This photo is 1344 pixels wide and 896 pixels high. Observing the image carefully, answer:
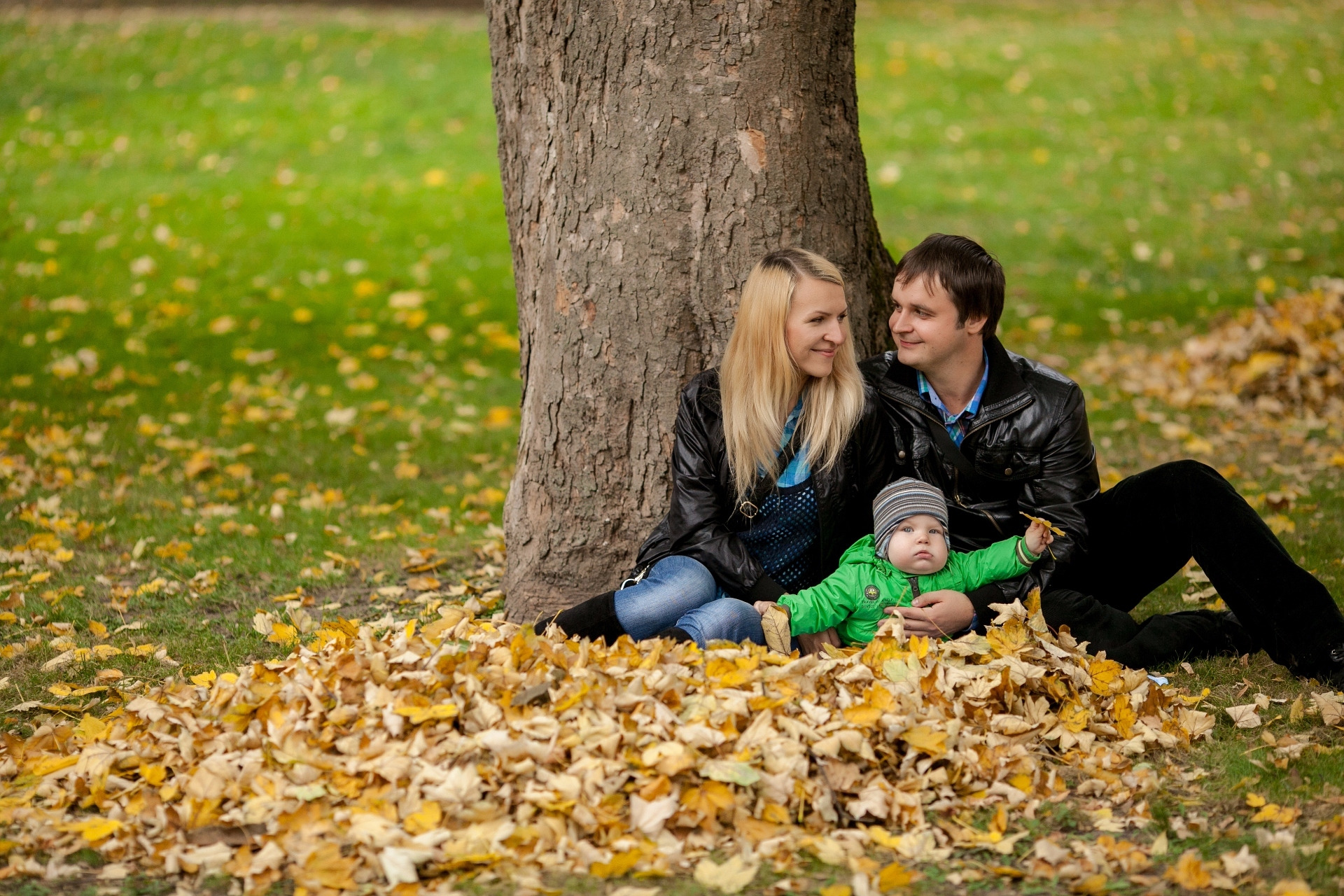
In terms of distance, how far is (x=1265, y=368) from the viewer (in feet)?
24.5

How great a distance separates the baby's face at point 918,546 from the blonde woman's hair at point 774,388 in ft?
1.06

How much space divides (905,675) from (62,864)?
2.15 m

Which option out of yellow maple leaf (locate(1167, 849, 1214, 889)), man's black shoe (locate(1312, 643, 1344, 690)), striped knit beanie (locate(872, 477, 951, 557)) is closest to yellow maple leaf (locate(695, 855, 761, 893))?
yellow maple leaf (locate(1167, 849, 1214, 889))

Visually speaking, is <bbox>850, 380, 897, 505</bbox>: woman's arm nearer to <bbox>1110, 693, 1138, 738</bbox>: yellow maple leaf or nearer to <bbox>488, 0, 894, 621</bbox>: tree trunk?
<bbox>488, 0, 894, 621</bbox>: tree trunk

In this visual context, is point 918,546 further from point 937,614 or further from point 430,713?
point 430,713

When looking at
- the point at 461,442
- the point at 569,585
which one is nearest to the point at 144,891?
the point at 569,585

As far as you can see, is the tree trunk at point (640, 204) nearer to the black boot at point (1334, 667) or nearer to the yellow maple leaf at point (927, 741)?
the yellow maple leaf at point (927, 741)

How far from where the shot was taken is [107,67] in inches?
671

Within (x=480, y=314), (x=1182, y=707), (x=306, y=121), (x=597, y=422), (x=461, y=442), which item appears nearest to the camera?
(x=1182, y=707)

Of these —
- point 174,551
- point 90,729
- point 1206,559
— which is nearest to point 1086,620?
point 1206,559

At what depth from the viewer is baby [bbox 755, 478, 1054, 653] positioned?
3.75 m

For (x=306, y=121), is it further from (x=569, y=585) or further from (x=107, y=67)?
(x=569, y=585)

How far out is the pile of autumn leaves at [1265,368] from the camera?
290 inches

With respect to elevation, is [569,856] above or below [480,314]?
below
